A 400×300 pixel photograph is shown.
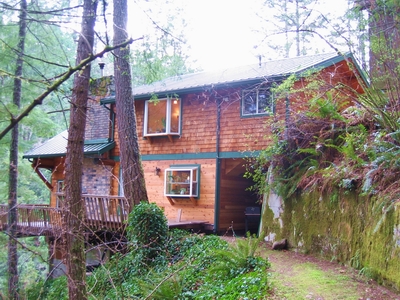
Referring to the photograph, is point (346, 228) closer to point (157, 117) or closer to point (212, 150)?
point (212, 150)

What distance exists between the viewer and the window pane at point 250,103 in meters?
11.4

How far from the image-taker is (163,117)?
12930mm

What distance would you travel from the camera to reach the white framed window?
1202 cm

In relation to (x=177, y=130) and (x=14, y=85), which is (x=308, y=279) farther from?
(x=14, y=85)

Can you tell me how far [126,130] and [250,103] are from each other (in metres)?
3.66

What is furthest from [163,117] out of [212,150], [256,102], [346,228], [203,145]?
[346,228]

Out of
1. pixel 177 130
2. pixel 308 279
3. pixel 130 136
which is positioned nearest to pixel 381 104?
pixel 308 279

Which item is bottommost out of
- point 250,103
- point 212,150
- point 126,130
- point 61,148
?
point 212,150

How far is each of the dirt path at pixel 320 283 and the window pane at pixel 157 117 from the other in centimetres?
710

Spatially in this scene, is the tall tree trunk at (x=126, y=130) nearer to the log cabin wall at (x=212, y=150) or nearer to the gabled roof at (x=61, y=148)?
the log cabin wall at (x=212, y=150)

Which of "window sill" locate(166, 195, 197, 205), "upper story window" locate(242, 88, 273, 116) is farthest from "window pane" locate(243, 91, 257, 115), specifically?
"window sill" locate(166, 195, 197, 205)

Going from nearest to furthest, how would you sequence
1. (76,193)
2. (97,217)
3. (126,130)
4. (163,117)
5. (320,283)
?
(320,283) < (76,193) < (126,130) < (97,217) < (163,117)

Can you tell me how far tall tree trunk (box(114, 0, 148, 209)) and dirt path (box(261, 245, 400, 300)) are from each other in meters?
4.31

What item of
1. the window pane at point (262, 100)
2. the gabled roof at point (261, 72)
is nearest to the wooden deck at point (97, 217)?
the gabled roof at point (261, 72)
